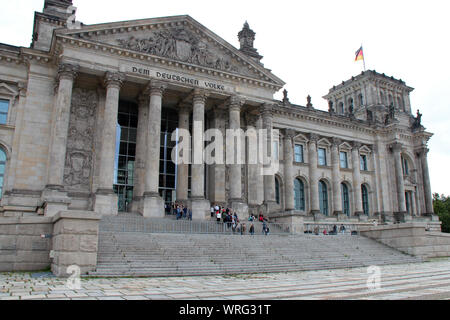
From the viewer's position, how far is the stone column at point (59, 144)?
2584 centimetres

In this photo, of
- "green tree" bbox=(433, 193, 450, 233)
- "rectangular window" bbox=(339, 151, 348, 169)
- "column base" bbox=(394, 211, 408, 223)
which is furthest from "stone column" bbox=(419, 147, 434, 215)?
"green tree" bbox=(433, 193, 450, 233)

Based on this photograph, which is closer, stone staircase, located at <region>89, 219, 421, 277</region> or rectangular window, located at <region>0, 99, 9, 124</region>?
stone staircase, located at <region>89, 219, 421, 277</region>

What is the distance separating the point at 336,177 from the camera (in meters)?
46.1

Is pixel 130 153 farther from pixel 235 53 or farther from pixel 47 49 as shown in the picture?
pixel 235 53

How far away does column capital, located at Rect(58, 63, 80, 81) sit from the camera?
28.2 meters

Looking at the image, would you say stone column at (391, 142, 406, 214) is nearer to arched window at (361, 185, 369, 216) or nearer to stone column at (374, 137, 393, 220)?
stone column at (374, 137, 393, 220)

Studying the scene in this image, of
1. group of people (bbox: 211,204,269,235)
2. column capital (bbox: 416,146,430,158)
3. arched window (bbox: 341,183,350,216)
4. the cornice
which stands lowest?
group of people (bbox: 211,204,269,235)

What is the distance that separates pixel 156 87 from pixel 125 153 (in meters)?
6.62

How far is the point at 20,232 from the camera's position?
1794 centimetres

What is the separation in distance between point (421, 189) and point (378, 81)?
15.6m

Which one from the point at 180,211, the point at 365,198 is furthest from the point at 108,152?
the point at 365,198

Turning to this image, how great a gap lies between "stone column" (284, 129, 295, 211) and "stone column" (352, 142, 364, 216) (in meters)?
9.56

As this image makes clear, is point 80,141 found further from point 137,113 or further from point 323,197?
point 323,197

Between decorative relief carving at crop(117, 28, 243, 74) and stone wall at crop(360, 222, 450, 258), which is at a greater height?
decorative relief carving at crop(117, 28, 243, 74)
